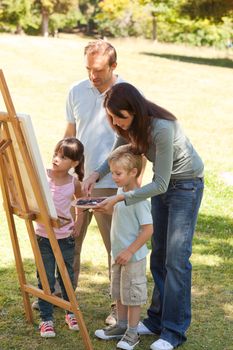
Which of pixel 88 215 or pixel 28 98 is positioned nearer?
pixel 88 215

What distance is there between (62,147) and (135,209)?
0.66 m

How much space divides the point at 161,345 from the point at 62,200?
1161mm

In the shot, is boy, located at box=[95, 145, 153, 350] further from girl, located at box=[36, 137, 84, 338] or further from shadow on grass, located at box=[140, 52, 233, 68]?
shadow on grass, located at box=[140, 52, 233, 68]

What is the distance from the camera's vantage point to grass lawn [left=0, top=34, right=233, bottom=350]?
5.57 meters

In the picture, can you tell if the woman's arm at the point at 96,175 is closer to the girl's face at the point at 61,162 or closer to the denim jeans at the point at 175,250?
the girl's face at the point at 61,162

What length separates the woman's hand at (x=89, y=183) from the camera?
522 cm

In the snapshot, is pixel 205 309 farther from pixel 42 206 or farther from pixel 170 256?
pixel 42 206

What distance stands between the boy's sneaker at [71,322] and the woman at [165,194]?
18.9 inches

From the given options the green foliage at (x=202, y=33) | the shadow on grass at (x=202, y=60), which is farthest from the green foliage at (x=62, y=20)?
the shadow on grass at (x=202, y=60)

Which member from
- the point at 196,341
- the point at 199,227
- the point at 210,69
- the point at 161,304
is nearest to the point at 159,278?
the point at 161,304

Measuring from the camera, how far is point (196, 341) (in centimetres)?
534

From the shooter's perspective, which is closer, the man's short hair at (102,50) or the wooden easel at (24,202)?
the wooden easel at (24,202)

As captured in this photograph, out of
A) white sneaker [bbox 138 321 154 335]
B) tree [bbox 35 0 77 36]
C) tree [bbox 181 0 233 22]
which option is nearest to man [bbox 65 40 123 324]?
white sneaker [bbox 138 321 154 335]

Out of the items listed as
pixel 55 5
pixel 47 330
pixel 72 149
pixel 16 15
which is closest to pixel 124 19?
pixel 55 5
